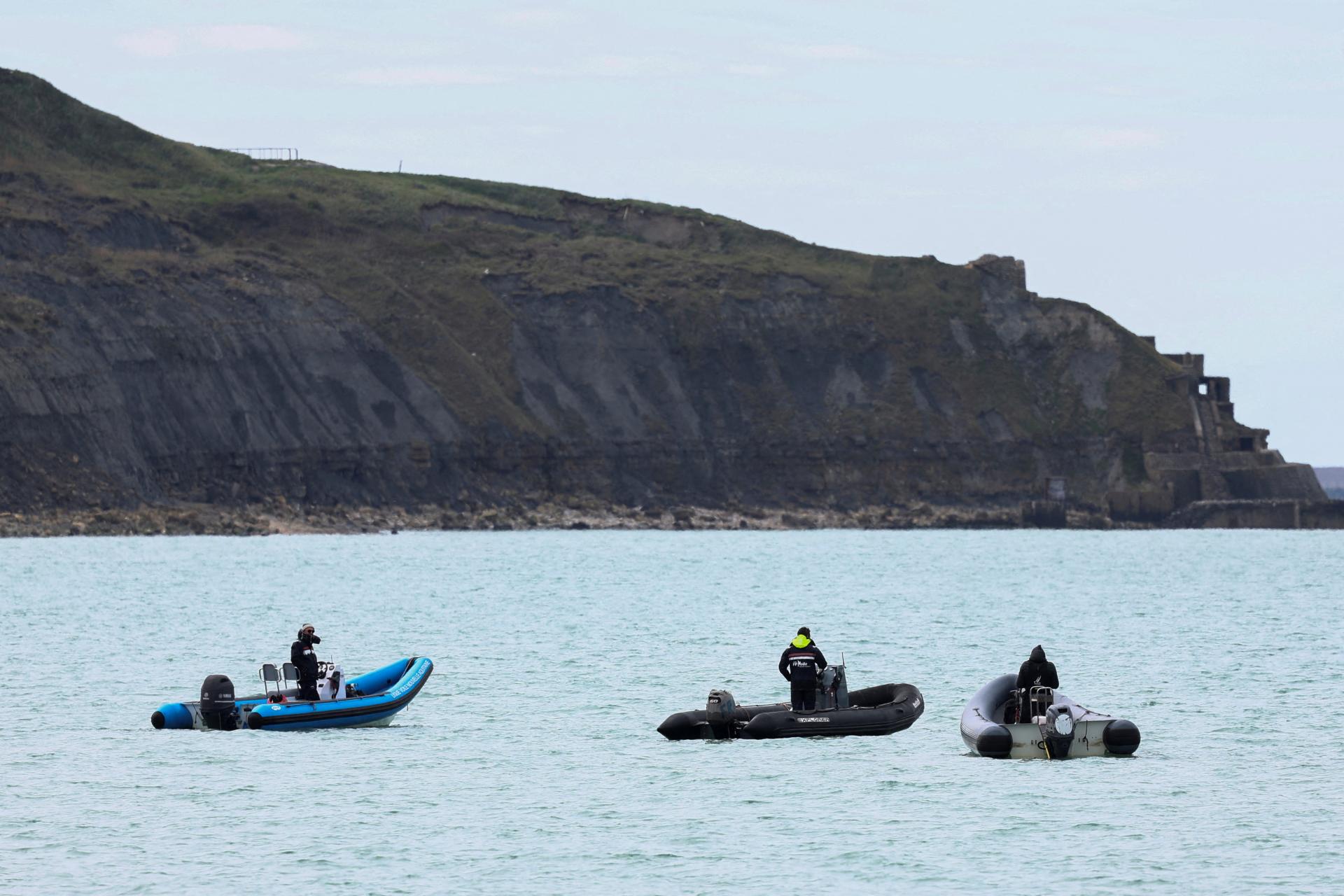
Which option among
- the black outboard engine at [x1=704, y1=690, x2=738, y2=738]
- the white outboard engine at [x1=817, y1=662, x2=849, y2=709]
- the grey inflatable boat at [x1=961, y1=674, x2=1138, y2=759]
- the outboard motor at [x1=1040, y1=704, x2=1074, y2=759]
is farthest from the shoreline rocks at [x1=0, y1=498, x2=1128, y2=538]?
the outboard motor at [x1=1040, y1=704, x2=1074, y2=759]

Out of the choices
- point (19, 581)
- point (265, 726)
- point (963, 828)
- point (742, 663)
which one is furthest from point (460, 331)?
point (963, 828)

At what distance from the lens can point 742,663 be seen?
47.9 metres

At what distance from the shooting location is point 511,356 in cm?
14662

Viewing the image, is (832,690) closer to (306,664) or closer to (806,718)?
(806,718)

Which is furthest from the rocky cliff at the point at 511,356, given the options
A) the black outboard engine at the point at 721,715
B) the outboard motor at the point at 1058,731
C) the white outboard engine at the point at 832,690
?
the outboard motor at the point at 1058,731

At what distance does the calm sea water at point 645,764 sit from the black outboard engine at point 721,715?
413mm

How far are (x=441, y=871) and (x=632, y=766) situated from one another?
26.1 feet

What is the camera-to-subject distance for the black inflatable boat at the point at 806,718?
32438 millimetres

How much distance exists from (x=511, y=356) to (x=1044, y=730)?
118 meters

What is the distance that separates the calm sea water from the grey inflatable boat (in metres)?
0.43

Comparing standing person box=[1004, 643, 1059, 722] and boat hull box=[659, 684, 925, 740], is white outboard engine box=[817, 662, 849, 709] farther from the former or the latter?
standing person box=[1004, 643, 1059, 722]

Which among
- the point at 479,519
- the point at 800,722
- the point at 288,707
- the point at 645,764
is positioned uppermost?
the point at 479,519

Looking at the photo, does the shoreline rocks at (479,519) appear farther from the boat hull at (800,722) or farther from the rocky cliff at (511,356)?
the boat hull at (800,722)

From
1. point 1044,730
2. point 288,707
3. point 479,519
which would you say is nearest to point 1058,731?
point 1044,730
